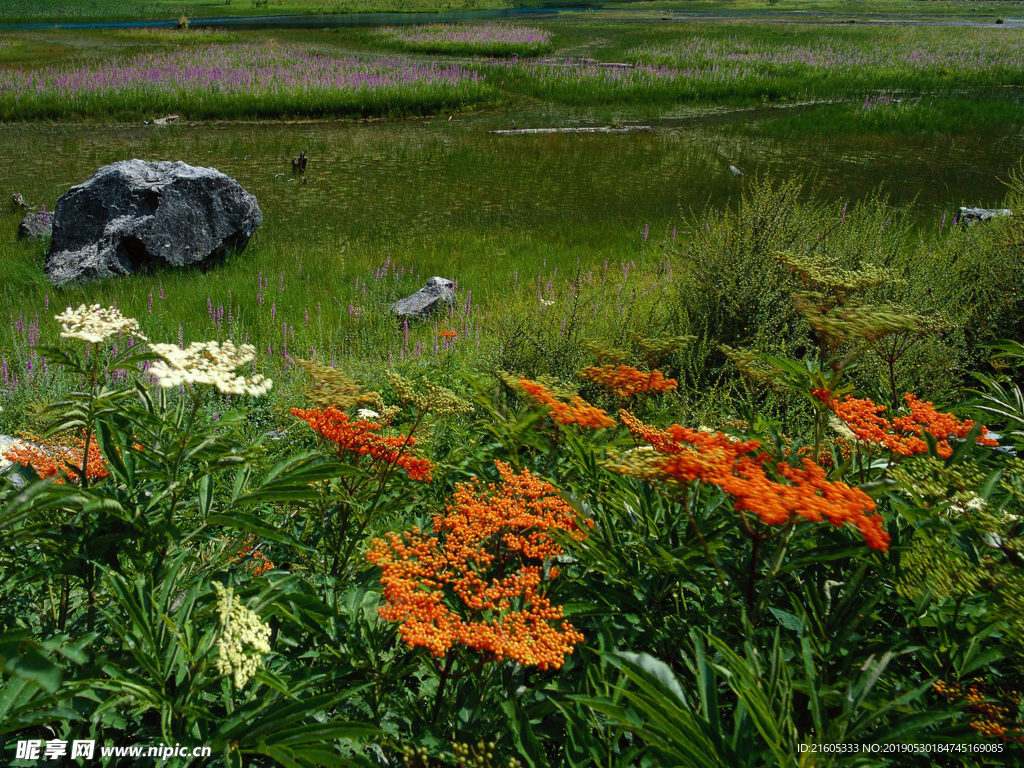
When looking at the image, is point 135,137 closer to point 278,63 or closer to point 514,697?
point 278,63

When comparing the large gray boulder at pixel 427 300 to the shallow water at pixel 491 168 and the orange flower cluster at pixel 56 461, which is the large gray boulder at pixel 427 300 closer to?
the shallow water at pixel 491 168

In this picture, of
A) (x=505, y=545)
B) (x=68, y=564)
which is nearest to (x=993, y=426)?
(x=505, y=545)

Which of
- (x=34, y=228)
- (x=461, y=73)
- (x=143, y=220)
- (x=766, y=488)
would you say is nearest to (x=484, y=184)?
(x=143, y=220)

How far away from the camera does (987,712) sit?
1.17m

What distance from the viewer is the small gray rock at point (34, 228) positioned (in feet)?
27.9

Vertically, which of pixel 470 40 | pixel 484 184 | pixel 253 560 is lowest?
pixel 253 560

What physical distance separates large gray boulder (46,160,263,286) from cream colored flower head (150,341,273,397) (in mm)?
7203

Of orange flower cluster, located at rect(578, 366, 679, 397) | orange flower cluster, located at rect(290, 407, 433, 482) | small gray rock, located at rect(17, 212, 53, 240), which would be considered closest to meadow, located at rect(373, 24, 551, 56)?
small gray rock, located at rect(17, 212, 53, 240)

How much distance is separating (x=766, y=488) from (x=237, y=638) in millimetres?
954

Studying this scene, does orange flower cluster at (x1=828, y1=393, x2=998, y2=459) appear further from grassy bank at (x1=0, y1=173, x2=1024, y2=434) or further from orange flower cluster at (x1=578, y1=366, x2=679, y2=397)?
grassy bank at (x1=0, y1=173, x2=1024, y2=434)

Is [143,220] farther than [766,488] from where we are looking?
Yes

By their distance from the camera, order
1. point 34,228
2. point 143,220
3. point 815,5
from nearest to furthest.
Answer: point 143,220 < point 34,228 < point 815,5

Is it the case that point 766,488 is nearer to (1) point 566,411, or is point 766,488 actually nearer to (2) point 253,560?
(1) point 566,411

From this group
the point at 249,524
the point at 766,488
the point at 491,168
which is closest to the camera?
the point at 766,488
